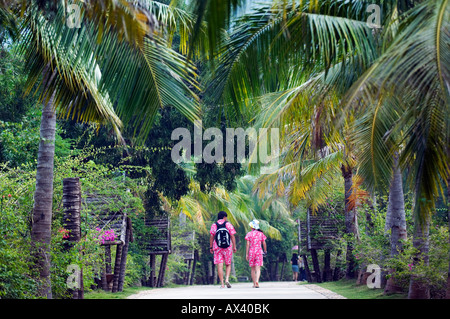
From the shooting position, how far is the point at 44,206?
9094 mm

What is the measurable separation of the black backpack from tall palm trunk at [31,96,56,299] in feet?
17.6

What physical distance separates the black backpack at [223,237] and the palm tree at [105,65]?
5599 mm

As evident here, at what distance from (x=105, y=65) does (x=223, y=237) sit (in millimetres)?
7792

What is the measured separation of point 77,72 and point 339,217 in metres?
10.8

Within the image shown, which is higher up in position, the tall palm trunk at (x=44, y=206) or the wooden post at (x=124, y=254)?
the tall palm trunk at (x=44, y=206)

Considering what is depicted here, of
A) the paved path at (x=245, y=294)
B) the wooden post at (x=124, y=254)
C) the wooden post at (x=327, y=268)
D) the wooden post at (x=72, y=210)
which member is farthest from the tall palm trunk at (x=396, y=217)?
the wooden post at (x=327, y=268)

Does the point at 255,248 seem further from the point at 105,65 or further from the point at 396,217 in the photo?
the point at 105,65

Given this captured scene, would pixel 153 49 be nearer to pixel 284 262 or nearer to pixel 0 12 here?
pixel 0 12

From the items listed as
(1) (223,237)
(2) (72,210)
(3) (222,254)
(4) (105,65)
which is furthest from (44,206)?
(3) (222,254)

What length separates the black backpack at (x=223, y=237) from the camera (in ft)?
45.3

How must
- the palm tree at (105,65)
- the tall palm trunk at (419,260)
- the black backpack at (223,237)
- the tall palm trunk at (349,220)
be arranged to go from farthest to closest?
1. the tall palm trunk at (349,220)
2. the black backpack at (223,237)
3. the tall palm trunk at (419,260)
4. the palm tree at (105,65)

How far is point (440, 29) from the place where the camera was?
4836mm

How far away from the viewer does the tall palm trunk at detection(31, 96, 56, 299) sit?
28.3ft

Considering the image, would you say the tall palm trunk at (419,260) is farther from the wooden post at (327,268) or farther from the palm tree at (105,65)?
the wooden post at (327,268)
